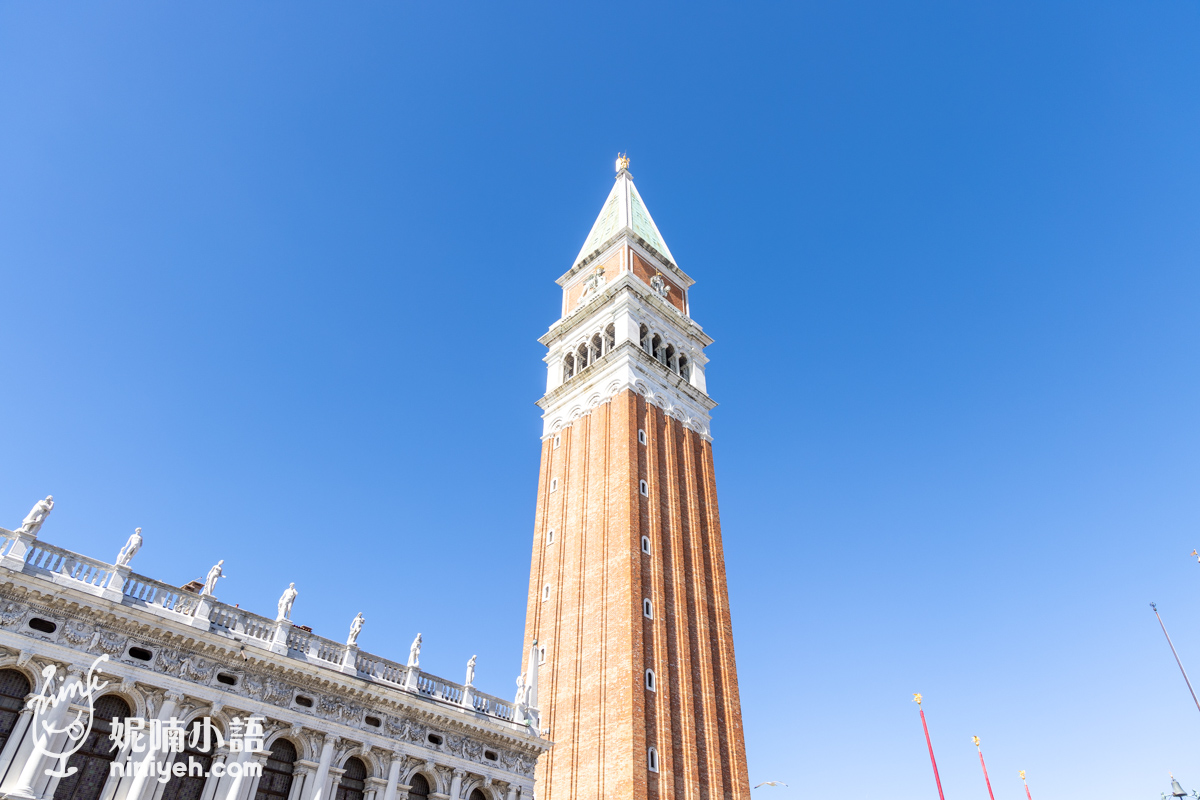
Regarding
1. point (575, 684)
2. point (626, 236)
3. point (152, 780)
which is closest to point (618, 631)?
point (575, 684)

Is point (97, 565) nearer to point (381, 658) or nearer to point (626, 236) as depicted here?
point (381, 658)

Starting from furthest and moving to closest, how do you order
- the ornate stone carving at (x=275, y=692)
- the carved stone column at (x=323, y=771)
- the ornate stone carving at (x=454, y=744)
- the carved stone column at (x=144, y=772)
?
the ornate stone carving at (x=454, y=744), the ornate stone carving at (x=275, y=692), the carved stone column at (x=323, y=771), the carved stone column at (x=144, y=772)

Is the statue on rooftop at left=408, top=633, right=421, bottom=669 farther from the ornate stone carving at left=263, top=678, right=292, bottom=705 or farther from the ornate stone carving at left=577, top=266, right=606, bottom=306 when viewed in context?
the ornate stone carving at left=577, top=266, right=606, bottom=306

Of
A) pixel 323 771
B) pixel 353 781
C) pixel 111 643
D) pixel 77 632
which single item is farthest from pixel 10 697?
pixel 353 781

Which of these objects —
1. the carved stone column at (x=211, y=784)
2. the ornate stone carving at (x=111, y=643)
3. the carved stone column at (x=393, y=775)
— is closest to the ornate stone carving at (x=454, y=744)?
the carved stone column at (x=393, y=775)

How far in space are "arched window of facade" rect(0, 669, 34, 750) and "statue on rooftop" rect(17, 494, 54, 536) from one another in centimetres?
365

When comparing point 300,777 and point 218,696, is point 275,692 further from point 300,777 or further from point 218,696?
point 300,777

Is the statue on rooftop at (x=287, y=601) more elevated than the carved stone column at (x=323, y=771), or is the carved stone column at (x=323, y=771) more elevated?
the statue on rooftop at (x=287, y=601)

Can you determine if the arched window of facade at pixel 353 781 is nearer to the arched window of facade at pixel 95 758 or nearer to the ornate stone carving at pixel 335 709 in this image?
the ornate stone carving at pixel 335 709

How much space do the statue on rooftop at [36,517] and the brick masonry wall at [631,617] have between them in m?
25.1

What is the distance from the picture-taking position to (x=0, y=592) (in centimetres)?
1981

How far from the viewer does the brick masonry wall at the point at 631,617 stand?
36.6m

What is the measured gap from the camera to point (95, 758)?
66.1ft

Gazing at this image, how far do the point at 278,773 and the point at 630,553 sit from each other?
21.8 m
